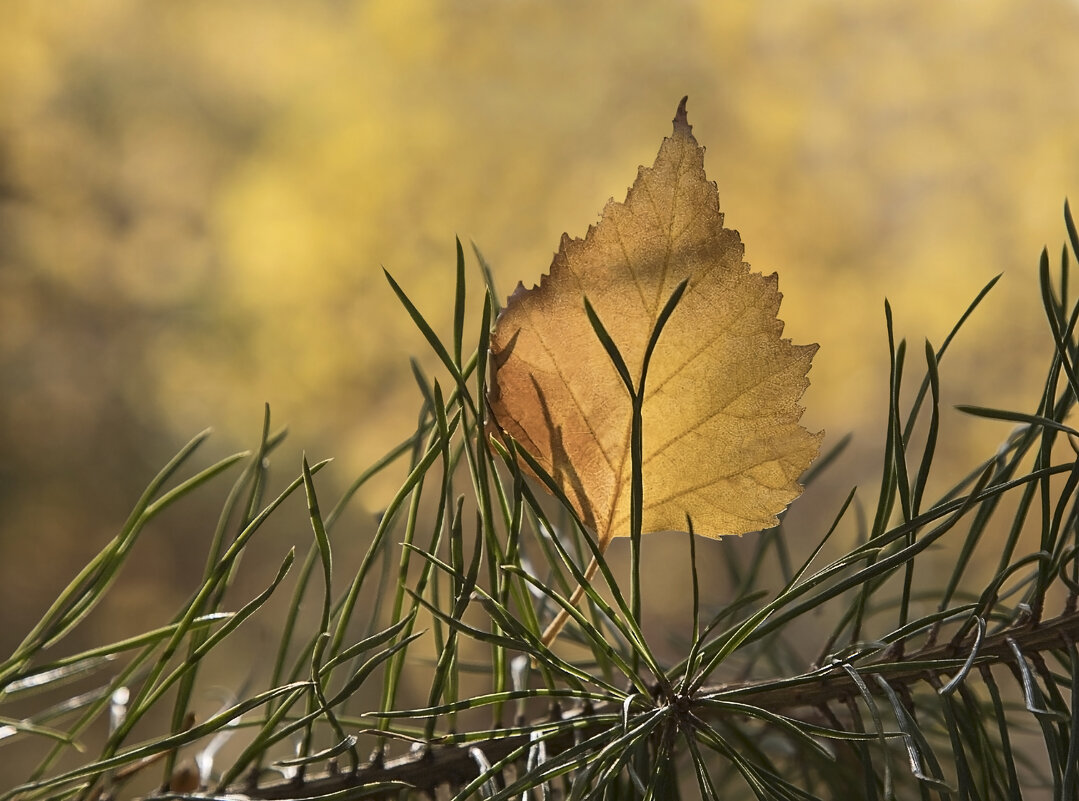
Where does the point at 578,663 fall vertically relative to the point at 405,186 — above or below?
below

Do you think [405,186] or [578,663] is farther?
[405,186]

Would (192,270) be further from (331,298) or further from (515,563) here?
(515,563)

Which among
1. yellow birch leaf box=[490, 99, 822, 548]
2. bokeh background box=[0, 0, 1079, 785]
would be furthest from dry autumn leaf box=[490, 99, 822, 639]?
bokeh background box=[0, 0, 1079, 785]

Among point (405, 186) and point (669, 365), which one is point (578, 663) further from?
point (405, 186)

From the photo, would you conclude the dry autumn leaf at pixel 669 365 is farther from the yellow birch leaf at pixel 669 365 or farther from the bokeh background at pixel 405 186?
the bokeh background at pixel 405 186

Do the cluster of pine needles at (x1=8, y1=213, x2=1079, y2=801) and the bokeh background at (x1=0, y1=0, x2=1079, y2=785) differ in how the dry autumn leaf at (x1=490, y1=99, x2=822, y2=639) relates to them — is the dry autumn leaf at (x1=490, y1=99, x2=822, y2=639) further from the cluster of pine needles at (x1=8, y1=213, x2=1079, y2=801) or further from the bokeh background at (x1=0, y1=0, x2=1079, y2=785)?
the bokeh background at (x1=0, y1=0, x2=1079, y2=785)

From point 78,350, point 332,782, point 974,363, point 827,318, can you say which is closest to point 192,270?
point 78,350

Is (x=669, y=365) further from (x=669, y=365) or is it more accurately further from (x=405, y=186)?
(x=405, y=186)

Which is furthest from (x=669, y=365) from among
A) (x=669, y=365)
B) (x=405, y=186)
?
(x=405, y=186)
